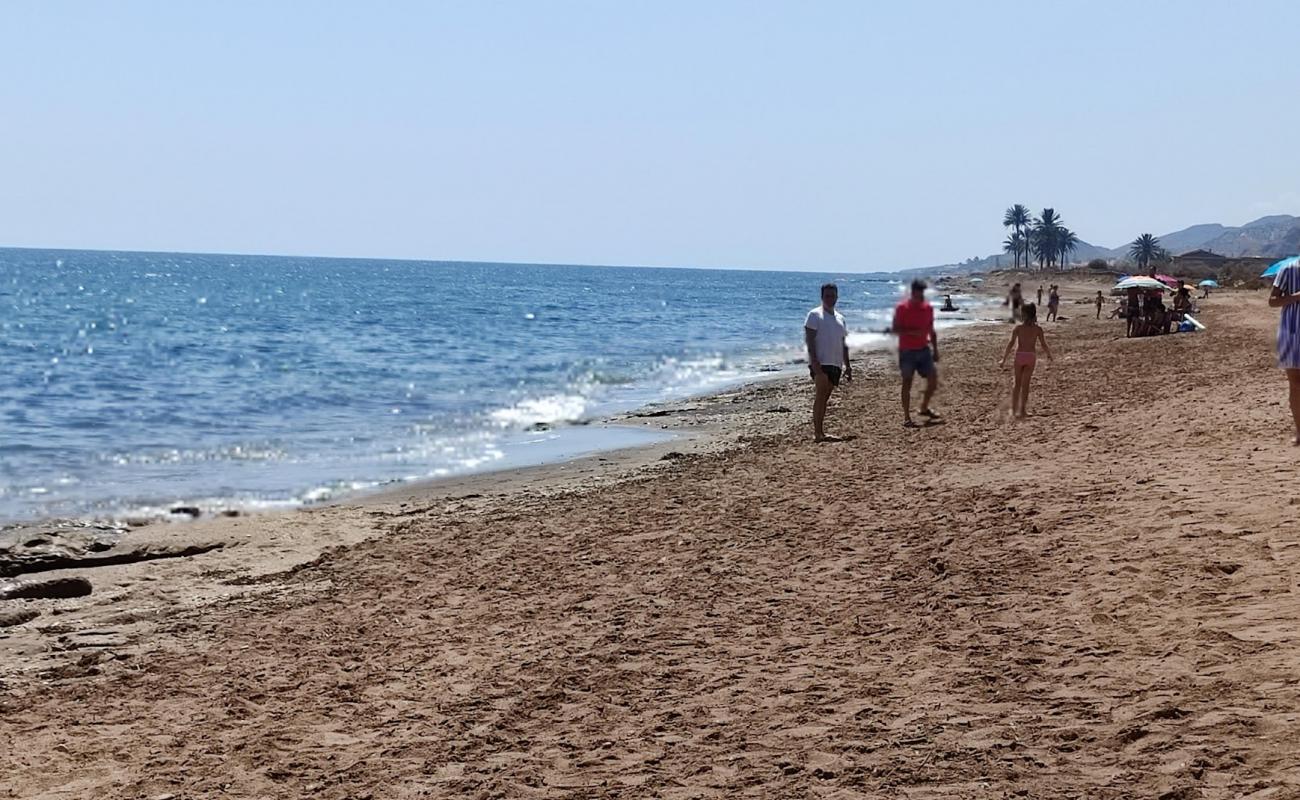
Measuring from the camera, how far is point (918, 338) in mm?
3926

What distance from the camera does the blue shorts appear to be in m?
4.03

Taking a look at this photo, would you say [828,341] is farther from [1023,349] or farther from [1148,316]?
[1148,316]

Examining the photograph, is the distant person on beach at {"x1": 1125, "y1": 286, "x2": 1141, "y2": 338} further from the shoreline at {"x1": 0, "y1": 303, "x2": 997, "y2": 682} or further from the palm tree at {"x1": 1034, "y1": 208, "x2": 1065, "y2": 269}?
the shoreline at {"x1": 0, "y1": 303, "x2": 997, "y2": 682}

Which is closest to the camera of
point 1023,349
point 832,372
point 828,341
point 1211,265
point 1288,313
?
point 1023,349

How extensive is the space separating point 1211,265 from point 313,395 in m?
97.3

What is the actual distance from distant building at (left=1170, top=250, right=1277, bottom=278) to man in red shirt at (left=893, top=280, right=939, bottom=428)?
3370 inches

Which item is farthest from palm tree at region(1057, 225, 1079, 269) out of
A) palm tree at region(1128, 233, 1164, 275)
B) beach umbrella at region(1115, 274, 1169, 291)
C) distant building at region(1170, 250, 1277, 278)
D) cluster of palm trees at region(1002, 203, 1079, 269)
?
palm tree at region(1128, 233, 1164, 275)

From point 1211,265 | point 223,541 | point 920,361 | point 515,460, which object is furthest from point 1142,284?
point 1211,265

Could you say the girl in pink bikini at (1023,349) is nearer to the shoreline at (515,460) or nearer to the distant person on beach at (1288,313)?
the shoreline at (515,460)

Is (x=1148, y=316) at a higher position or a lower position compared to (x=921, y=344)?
lower

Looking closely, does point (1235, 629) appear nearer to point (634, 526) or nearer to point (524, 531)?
point (634, 526)

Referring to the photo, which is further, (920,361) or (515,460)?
(515,460)

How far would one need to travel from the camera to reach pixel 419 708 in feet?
23.7

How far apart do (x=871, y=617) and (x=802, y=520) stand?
121 inches
